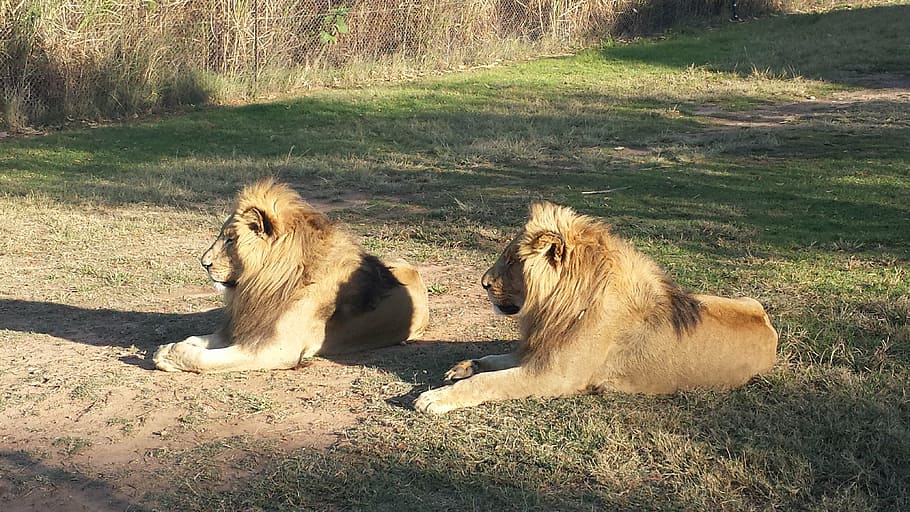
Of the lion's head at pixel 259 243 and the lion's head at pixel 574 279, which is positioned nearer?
the lion's head at pixel 574 279

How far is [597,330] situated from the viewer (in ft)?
15.4

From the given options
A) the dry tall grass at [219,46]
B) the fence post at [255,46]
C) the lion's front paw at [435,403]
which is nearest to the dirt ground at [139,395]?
the lion's front paw at [435,403]

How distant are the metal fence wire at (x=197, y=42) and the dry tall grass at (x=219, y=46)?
0.5 inches

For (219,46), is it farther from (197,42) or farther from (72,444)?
(72,444)

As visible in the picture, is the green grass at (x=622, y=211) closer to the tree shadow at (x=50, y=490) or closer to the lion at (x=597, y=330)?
the lion at (x=597, y=330)

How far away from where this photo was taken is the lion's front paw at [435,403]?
4648 millimetres

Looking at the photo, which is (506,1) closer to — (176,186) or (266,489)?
(176,186)

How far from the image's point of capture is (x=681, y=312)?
15.4 ft

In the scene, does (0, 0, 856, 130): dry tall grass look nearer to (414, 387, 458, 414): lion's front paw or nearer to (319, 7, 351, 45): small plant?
(319, 7, 351, 45): small plant

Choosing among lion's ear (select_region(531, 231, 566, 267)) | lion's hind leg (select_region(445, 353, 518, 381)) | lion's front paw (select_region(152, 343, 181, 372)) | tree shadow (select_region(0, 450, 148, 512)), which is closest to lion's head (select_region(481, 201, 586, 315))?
lion's ear (select_region(531, 231, 566, 267))

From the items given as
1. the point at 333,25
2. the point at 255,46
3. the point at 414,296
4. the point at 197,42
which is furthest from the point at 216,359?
the point at 333,25

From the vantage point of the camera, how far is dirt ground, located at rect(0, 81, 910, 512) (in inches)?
163

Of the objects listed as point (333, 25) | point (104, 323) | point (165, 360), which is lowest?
point (104, 323)

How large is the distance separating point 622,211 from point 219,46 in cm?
763
